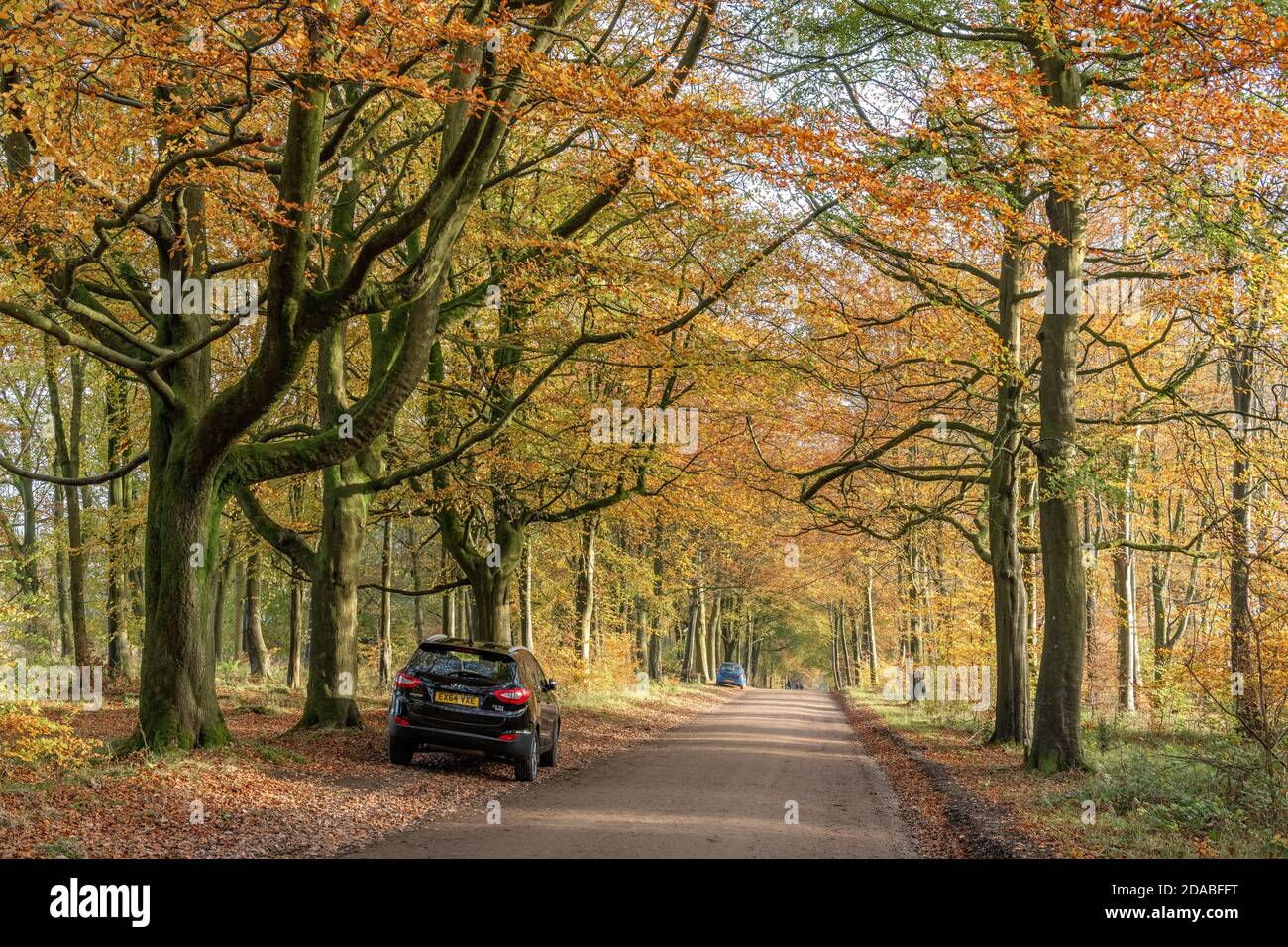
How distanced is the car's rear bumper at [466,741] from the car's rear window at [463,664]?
2.33ft

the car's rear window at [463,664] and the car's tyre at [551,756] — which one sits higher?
the car's rear window at [463,664]

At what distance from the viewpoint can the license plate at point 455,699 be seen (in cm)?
1327

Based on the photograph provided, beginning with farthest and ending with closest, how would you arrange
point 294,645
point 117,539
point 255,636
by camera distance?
point 255,636 < point 294,645 < point 117,539

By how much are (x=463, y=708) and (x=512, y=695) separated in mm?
650

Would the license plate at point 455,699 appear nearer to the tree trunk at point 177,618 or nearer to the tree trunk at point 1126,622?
the tree trunk at point 177,618

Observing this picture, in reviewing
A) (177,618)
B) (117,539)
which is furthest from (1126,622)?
(117,539)

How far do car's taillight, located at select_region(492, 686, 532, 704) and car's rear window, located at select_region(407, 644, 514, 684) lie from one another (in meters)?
0.14

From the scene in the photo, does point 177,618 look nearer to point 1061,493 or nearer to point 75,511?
point 1061,493

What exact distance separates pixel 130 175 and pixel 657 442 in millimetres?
10900

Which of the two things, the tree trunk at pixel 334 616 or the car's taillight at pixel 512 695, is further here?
the tree trunk at pixel 334 616

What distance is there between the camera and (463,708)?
522 inches

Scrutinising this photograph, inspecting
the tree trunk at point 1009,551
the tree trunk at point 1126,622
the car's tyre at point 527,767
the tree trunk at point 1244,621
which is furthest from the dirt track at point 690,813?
the tree trunk at point 1126,622

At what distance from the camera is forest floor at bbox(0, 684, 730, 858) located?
8.06 m
